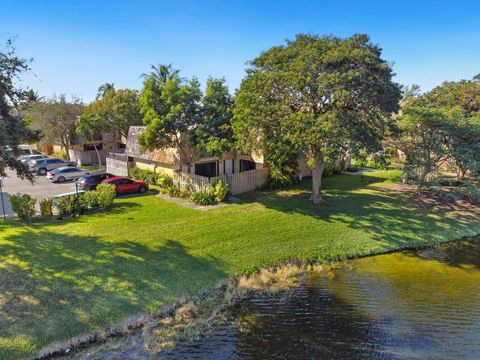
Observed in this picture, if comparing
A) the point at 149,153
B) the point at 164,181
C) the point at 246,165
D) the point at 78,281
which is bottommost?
the point at 78,281

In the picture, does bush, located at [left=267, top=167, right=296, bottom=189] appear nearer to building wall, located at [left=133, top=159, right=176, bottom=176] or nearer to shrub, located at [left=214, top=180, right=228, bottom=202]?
shrub, located at [left=214, top=180, right=228, bottom=202]

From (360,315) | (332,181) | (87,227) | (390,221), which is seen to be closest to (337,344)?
(360,315)

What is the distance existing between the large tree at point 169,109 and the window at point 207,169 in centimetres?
370

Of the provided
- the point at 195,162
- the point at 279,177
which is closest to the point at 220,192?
the point at 195,162

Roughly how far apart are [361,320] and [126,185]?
18.3 meters

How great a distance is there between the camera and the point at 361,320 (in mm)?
10383

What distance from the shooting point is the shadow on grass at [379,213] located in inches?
679

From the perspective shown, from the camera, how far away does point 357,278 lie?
13.2 metres

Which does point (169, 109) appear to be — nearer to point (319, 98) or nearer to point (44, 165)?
point (319, 98)

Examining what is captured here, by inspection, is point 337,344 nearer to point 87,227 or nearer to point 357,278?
point 357,278

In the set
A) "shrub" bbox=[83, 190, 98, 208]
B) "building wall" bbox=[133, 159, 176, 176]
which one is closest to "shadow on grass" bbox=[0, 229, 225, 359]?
"shrub" bbox=[83, 190, 98, 208]

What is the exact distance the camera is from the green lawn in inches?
405

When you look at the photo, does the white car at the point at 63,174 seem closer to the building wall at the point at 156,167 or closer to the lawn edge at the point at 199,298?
the building wall at the point at 156,167

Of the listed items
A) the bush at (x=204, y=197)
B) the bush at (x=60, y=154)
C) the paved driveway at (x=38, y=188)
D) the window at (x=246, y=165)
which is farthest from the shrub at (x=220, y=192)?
the bush at (x=60, y=154)
